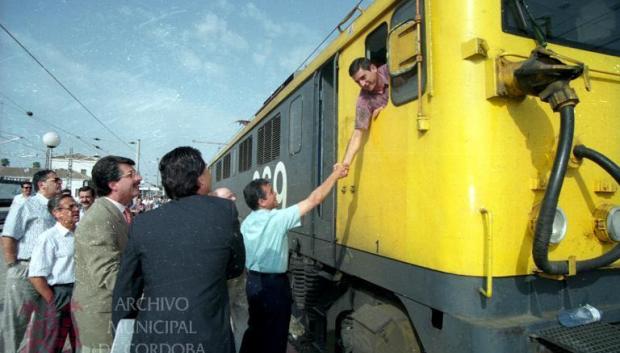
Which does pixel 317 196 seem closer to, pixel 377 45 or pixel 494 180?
pixel 494 180

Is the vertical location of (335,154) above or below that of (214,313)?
above

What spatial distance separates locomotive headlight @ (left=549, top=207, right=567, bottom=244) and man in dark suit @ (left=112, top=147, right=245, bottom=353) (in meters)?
1.77

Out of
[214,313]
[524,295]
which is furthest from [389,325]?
[214,313]

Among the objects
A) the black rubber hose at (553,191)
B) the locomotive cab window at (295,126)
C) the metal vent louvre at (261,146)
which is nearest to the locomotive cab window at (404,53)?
the black rubber hose at (553,191)

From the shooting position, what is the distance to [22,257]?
4004 mm

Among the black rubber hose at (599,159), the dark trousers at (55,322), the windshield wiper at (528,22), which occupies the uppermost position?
the windshield wiper at (528,22)

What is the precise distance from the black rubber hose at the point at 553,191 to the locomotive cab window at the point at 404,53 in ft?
2.89

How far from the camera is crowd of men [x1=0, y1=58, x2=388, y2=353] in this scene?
6.30 feet

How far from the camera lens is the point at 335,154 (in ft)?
12.6

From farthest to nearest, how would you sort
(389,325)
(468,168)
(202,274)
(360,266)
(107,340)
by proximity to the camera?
1. (360,266)
2. (389,325)
3. (107,340)
4. (468,168)
5. (202,274)

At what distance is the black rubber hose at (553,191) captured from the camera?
2.04m

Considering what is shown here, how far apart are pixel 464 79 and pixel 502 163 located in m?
0.52

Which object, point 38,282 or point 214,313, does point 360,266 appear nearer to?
point 214,313

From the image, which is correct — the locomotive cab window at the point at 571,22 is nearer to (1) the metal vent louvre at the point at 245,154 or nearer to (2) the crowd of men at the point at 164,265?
(2) the crowd of men at the point at 164,265
